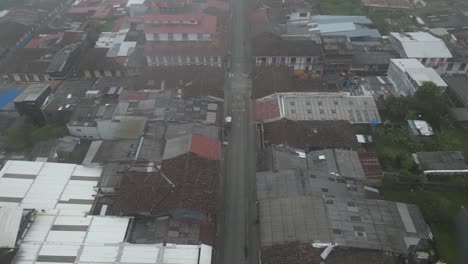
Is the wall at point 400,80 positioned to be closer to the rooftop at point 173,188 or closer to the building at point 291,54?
the building at point 291,54

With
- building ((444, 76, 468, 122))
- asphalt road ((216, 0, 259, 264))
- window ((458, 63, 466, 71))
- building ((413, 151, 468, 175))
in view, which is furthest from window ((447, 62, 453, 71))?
asphalt road ((216, 0, 259, 264))

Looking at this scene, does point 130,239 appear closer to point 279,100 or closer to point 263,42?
point 279,100

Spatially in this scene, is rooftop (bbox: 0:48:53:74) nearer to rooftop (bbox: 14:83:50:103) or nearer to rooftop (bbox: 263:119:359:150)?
rooftop (bbox: 14:83:50:103)

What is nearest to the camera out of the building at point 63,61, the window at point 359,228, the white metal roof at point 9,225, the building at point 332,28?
the white metal roof at point 9,225

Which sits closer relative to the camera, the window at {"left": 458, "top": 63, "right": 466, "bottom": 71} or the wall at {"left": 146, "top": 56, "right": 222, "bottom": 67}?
the window at {"left": 458, "top": 63, "right": 466, "bottom": 71}

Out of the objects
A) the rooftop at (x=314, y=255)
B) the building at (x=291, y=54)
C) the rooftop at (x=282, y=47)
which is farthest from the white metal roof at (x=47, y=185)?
the rooftop at (x=282, y=47)

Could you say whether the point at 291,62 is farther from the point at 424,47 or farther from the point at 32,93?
the point at 32,93

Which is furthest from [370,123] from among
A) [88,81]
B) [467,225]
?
[88,81]
